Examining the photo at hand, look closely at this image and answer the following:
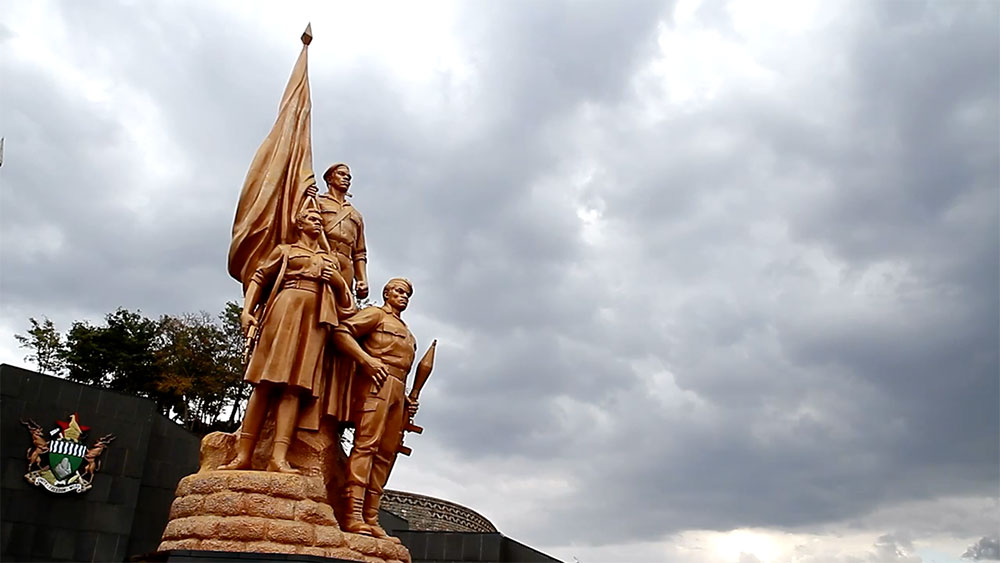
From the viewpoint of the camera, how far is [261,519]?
710cm

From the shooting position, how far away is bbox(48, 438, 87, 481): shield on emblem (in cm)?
1513

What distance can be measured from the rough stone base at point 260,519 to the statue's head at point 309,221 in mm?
2545

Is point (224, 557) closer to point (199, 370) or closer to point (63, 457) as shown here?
point (63, 457)

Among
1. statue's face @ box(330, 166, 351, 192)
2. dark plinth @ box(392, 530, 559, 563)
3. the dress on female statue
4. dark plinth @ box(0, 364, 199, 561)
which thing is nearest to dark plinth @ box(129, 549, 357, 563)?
the dress on female statue

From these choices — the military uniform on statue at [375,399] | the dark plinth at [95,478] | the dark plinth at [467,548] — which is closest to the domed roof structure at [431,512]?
the dark plinth at [467,548]

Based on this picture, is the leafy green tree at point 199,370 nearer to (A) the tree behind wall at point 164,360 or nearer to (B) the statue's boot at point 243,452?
(A) the tree behind wall at point 164,360

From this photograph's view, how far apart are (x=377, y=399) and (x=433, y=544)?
1027 cm

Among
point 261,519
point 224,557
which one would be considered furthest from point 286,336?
point 224,557

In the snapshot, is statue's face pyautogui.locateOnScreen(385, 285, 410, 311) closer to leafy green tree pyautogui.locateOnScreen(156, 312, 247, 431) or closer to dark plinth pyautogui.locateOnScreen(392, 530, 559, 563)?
dark plinth pyautogui.locateOnScreen(392, 530, 559, 563)

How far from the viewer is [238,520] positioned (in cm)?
705

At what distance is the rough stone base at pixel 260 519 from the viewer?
6984mm

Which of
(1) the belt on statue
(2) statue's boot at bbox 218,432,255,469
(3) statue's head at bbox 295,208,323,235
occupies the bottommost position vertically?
(2) statue's boot at bbox 218,432,255,469

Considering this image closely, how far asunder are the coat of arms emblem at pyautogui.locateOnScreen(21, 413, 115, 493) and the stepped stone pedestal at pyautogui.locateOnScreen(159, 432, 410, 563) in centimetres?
910

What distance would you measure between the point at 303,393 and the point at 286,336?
0.60 m
